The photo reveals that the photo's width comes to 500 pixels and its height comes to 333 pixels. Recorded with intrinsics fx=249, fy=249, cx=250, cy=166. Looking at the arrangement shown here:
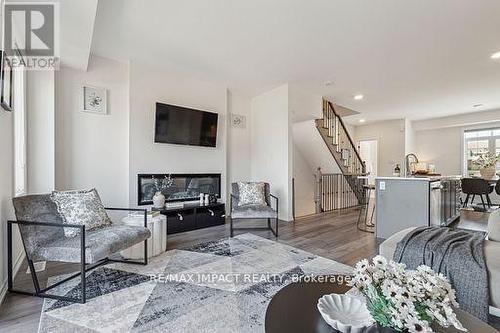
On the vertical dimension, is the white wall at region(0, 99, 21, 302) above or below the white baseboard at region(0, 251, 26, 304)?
above

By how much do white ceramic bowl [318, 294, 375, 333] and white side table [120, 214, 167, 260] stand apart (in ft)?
7.64

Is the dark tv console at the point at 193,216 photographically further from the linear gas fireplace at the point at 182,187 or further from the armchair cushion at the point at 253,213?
the armchair cushion at the point at 253,213

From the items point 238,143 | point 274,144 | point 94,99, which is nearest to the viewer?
point 94,99

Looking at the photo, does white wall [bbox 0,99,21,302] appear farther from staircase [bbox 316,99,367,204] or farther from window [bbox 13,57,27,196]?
staircase [bbox 316,99,367,204]

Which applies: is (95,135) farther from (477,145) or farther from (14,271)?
(477,145)

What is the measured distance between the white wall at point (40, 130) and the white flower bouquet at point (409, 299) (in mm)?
4000

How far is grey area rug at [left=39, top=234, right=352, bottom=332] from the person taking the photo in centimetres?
174

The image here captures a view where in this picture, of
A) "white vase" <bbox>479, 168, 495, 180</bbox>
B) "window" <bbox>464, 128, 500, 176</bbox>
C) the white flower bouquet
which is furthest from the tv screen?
"window" <bbox>464, 128, 500, 176</bbox>

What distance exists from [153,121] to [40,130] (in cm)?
152

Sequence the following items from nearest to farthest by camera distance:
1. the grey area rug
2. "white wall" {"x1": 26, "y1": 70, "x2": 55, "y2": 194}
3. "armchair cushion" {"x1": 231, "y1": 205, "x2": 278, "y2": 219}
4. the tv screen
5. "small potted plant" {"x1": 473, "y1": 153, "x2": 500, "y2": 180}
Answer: the grey area rug, "white wall" {"x1": 26, "y1": 70, "x2": 55, "y2": 194}, "armchair cushion" {"x1": 231, "y1": 205, "x2": 278, "y2": 219}, the tv screen, "small potted plant" {"x1": 473, "y1": 153, "x2": 500, "y2": 180}

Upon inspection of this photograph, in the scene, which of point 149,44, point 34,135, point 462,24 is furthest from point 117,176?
point 462,24

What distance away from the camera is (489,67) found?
4.11 m

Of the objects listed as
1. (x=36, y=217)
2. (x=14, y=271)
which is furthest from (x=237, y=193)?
(x=14, y=271)

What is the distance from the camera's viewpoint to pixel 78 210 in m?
2.49
